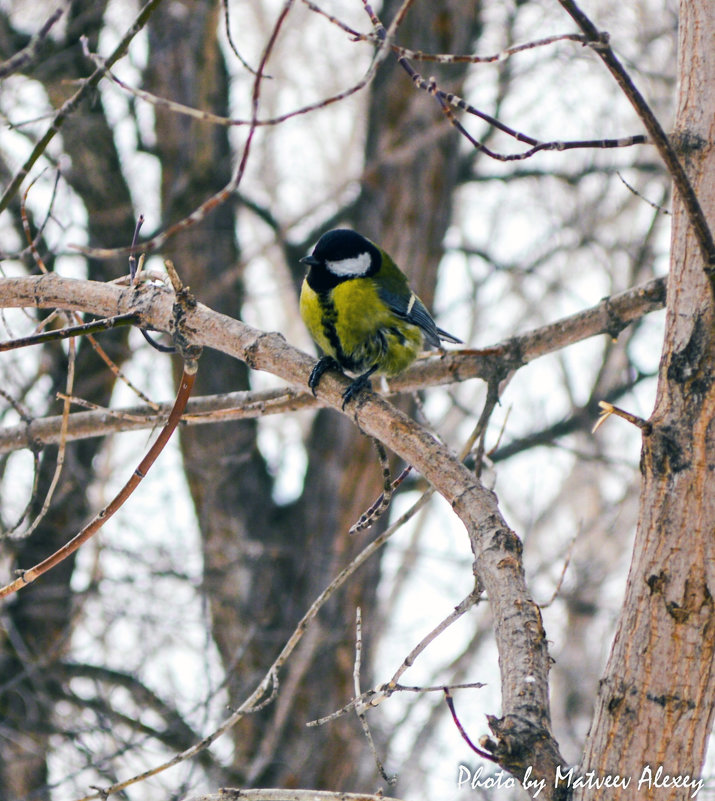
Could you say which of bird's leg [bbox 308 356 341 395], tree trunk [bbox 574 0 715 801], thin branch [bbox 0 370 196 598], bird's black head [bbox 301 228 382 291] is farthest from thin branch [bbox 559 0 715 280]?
bird's black head [bbox 301 228 382 291]

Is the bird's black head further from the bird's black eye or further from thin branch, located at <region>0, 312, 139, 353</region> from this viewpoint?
thin branch, located at <region>0, 312, 139, 353</region>

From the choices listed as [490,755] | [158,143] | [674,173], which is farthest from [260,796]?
[158,143]

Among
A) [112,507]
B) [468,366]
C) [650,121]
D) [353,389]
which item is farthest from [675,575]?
[468,366]

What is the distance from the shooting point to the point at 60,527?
5098 millimetres

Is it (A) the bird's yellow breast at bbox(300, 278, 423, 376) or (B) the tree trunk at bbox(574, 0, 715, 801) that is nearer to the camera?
(B) the tree trunk at bbox(574, 0, 715, 801)

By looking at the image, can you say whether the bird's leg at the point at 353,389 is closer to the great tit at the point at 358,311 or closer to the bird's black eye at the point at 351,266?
the great tit at the point at 358,311

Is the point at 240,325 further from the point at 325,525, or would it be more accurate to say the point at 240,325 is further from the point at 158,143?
the point at 158,143

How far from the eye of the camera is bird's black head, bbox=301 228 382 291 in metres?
3.34

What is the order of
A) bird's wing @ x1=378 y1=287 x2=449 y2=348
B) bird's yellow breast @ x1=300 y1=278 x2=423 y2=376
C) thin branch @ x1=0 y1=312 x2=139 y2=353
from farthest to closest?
bird's wing @ x1=378 y1=287 x2=449 y2=348
bird's yellow breast @ x1=300 y1=278 x2=423 y2=376
thin branch @ x1=0 y1=312 x2=139 y2=353

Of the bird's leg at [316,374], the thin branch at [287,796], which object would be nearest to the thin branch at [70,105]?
the bird's leg at [316,374]

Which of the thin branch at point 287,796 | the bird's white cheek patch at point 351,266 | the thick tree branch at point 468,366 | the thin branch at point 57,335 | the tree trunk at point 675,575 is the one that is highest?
the bird's white cheek patch at point 351,266

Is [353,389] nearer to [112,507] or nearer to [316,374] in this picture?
[316,374]

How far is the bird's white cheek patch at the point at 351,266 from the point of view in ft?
11.1

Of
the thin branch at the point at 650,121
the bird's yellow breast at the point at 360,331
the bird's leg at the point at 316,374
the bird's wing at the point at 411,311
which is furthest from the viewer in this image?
the bird's wing at the point at 411,311
